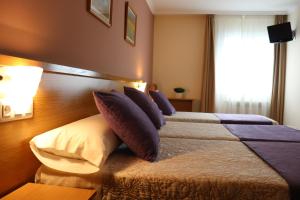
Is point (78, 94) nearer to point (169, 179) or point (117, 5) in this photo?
point (169, 179)

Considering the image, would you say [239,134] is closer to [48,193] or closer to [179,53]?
[48,193]

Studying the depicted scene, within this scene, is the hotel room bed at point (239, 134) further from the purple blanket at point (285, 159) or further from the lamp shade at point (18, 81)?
the lamp shade at point (18, 81)

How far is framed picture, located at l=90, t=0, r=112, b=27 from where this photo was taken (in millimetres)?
1834

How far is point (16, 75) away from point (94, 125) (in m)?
0.44

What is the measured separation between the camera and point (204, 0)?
14.0ft

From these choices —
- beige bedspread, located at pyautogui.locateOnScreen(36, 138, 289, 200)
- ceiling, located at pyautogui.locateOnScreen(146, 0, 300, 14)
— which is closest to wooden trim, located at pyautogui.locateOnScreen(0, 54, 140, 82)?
beige bedspread, located at pyautogui.locateOnScreen(36, 138, 289, 200)

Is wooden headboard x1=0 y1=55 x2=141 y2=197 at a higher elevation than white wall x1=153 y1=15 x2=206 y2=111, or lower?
lower

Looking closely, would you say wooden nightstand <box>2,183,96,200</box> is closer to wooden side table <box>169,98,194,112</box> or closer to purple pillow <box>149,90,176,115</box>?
purple pillow <box>149,90,176,115</box>

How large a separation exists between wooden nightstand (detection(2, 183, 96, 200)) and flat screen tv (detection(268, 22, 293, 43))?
4445mm

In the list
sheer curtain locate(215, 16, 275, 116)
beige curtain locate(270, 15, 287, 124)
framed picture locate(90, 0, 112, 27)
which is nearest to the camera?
framed picture locate(90, 0, 112, 27)

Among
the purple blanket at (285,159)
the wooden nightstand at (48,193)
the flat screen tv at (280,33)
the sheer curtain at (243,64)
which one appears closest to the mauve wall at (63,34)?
the wooden nightstand at (48,193)

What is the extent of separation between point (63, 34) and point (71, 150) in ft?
2.38

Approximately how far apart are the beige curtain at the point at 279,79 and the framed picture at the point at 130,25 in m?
3.00

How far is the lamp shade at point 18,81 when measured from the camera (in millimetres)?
906
